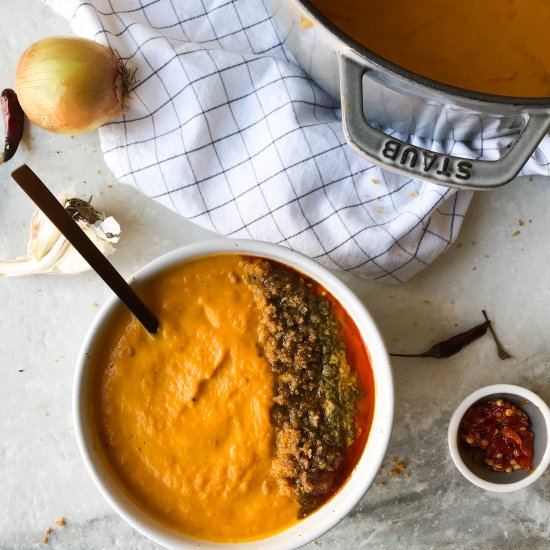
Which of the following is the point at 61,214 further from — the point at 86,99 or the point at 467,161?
the point at 467,161

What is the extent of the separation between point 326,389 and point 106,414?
1.41ft

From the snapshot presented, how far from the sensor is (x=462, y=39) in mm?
Result: 1411

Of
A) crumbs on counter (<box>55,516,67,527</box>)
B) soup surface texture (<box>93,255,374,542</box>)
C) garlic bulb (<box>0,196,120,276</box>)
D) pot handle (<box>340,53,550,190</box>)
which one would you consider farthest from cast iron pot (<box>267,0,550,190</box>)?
crumbs on counter (<box>55,516,67,527</box>)

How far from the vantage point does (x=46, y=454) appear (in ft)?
5.83

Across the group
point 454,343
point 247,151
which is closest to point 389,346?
point 454,343

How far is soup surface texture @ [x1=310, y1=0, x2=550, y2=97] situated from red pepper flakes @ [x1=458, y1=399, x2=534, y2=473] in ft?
2.11

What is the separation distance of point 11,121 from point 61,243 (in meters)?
0.28

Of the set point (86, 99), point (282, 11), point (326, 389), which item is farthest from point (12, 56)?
point (326, 389)

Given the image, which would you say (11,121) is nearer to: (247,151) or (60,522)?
(247,151)

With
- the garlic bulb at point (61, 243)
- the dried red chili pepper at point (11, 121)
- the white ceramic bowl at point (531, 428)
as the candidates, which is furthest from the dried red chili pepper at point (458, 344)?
the dried red chili pepper at point (11, 121)

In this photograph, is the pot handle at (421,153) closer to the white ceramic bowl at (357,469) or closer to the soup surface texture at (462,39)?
the soup surface texture at (462,39)

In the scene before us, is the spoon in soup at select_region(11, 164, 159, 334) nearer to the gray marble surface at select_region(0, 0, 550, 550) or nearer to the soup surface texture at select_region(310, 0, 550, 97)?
the gray marble surface at select_region(0, 0, 550, 550)

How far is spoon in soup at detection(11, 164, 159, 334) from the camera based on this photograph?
1358 millimetres

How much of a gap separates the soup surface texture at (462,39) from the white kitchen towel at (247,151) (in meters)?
0.24
